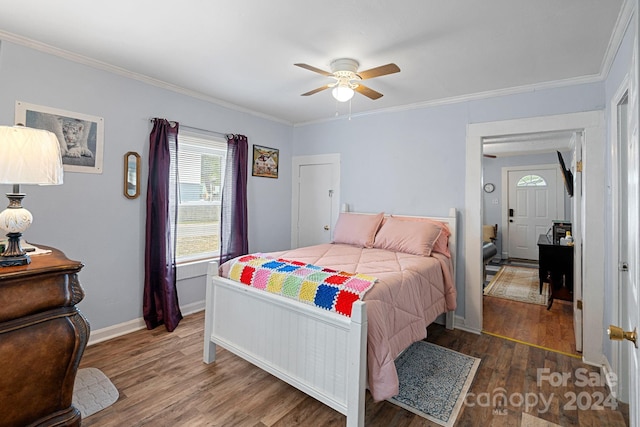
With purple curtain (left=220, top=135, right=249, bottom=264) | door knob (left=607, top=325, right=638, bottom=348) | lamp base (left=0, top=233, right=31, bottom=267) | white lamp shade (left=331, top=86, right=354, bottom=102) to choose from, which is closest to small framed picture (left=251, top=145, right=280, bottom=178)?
purple curtain (left=220, top=135, right=249, bottom=264)

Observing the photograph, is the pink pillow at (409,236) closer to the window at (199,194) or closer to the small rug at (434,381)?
the small rug at (434,381)

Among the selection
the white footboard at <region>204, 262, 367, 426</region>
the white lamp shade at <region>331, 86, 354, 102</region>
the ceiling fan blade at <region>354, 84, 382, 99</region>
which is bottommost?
the white footboard at <region>204, 262, 367, 426</region>

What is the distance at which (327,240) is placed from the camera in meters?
4.38

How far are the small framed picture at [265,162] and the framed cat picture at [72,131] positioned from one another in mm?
1758

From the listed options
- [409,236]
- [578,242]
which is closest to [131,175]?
[409,236]

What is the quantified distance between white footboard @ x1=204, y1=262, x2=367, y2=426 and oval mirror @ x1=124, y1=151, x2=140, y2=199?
3.82 ft

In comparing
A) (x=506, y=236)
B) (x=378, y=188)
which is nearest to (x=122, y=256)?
(x=378, y=188)

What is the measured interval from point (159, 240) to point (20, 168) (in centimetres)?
176

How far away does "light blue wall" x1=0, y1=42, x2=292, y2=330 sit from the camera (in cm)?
239

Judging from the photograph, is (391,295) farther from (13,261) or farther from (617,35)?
(617,35)

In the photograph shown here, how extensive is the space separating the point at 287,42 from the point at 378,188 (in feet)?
6.86

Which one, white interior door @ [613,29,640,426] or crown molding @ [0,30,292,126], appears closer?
white interior door @ [613,29,640,426]

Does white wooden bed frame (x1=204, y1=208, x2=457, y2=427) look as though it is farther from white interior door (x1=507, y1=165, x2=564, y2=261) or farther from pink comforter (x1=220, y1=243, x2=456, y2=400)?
white interior door (x1=507, y1=165, x2=564, y2=261)

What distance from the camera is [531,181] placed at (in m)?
6.59
